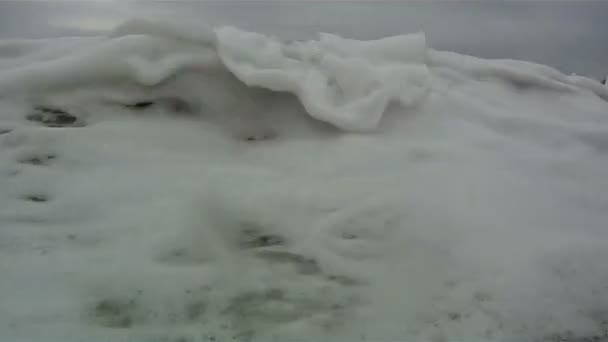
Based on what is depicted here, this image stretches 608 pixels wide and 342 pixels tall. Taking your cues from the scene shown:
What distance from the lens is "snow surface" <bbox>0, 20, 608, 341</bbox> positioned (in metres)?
1.22

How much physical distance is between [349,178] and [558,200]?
0.58 m

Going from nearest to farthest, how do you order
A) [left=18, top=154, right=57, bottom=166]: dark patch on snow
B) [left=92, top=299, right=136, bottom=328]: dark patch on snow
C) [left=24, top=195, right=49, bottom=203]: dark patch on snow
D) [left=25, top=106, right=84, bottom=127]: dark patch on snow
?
[left=92, top=299, right=136, bottom=328]: dark patch on snow < [left=24, top=195, right=49, bottom=203]: dark patch on snow < [left=18, top=154, right=57, bottom=166]: dark patch on snow < [left=25, top=106, right=84, bottom=127]: dark patch on snow

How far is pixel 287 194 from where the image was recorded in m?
1.55

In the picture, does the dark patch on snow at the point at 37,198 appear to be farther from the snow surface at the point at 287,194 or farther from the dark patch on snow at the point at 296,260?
the dark patch on snow at the point at 296,260

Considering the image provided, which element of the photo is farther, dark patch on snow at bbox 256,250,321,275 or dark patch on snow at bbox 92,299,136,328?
dark patch on snow at bbox 256,250,321,275

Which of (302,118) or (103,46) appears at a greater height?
(103,46)

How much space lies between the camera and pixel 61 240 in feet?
4.37

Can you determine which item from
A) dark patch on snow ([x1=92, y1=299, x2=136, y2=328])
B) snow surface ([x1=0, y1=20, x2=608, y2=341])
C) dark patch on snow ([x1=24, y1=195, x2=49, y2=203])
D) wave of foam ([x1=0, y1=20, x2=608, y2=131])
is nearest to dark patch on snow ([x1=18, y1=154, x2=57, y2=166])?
snow surface ([x1=0, y1=20, x2=608, y2=341])

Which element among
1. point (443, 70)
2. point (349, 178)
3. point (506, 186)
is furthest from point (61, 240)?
point (443, 70)

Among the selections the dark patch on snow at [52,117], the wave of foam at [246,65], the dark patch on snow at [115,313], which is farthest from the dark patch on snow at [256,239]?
the dark patch on snow at [52,117]

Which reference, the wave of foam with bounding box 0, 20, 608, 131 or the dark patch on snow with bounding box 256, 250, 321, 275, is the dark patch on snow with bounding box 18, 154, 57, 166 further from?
the dark patch on snow with bounding box 256, 250, 321, 275

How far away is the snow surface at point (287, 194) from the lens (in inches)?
48.1

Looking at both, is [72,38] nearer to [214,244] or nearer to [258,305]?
[214,244]

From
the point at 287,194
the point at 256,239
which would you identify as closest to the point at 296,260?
the point at 256,239
